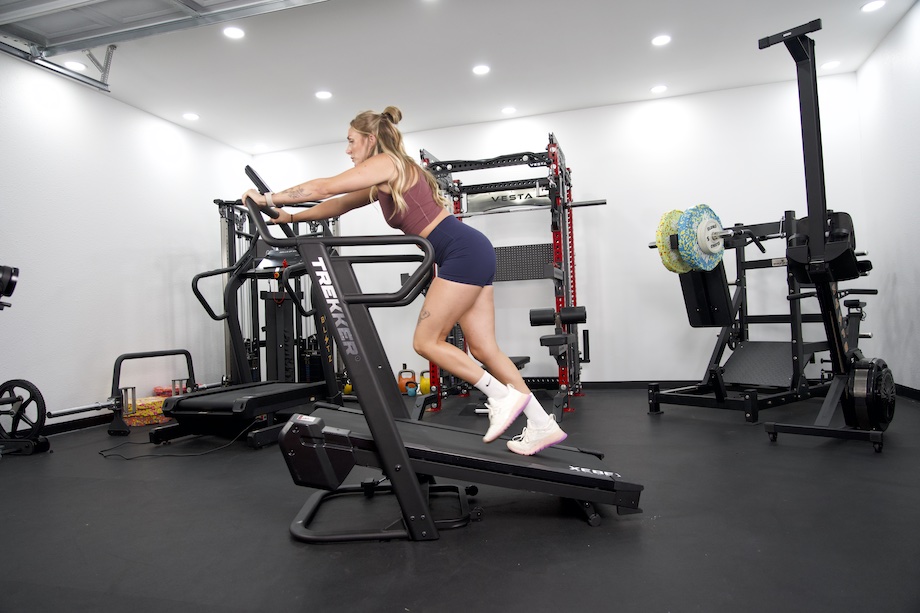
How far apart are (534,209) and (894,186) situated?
10.1 feet

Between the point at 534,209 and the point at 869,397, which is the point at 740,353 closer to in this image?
the point at 869,397

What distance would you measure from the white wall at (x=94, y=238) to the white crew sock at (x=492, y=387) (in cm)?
412

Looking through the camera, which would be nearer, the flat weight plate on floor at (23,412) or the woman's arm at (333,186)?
the woman's arm at (333,186)

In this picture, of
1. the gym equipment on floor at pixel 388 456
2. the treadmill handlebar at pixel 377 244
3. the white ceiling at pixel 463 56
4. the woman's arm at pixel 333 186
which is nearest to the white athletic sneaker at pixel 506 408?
the gym equipment on floor at pixel 388 456

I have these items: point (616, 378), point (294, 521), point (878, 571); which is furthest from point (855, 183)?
point (294, 521)

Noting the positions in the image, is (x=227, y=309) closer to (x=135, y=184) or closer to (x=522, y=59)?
(x=135, y=184)

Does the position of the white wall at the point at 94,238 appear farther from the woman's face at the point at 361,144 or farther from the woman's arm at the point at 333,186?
the woman's face at the point at 361,144

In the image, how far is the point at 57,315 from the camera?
15.3 feet

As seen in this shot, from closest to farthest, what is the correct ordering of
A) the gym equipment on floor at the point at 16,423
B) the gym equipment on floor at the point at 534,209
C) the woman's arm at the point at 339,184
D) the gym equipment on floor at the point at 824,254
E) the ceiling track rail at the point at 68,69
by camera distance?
the woman's arm at the point at 339,184, the gym equipment on floor at the point at 824,254, the gym equipment on floor at the point at 16,423, the ceiling track rail at the point at 68,69, the gym equipment on floor at the point at 534,209

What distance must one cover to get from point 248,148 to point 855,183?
22.4 feet

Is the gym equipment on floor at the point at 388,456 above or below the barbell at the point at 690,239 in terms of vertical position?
below

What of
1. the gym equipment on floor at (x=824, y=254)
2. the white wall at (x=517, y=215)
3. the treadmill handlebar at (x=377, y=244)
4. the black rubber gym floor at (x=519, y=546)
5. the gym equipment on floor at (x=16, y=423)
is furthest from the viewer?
the white wall at (x=517, y=215)

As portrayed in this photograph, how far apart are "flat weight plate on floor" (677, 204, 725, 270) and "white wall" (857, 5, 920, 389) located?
71.8 inches

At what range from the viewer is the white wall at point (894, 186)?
4.40m
